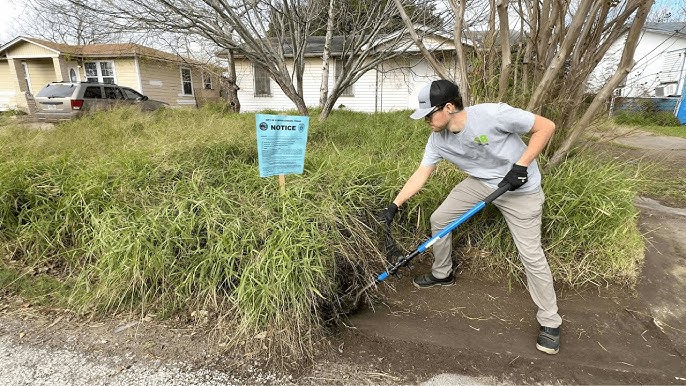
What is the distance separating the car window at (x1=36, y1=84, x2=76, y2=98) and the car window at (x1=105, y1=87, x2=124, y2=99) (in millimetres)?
1197

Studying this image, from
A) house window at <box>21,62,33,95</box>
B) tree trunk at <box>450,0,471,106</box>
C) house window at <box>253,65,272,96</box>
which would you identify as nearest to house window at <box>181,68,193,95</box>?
house window at <box>253,65,272,96</box>

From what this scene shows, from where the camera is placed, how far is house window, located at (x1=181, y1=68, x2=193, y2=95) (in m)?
19.6

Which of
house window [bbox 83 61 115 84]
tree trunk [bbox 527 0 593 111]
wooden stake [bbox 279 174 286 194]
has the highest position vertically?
house window [bbox 83 61 115 84]

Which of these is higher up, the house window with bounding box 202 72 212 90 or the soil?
the house window with bounding box 202 72 212 90

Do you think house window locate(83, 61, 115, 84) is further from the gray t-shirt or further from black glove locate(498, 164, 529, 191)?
black glove locate(498, 164, 529, 191)

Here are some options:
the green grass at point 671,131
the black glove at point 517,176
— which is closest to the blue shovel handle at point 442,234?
the black glove at point 517,176

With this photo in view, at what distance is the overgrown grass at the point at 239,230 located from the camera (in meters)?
2.32

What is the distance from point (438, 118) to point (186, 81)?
20.2 meters

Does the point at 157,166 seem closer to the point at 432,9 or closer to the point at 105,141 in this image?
the point at 105,141

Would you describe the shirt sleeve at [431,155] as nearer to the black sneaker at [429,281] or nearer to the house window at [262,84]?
the black sneaker at [429,281]

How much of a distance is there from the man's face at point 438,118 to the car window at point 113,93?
1238cm

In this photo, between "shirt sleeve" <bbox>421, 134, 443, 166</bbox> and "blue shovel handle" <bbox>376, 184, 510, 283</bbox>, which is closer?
"blue shovel handle" <bbox>376, 184, 510, 283</bbox>

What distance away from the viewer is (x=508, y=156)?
232 cm

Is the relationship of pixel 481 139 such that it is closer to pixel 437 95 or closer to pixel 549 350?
pixel 437 95
